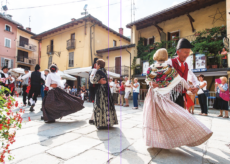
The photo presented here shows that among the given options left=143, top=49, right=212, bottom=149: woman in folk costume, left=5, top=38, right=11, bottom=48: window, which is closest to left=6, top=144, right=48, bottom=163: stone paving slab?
left=143, top=49, right=212, bottom=149: woman in folk costume

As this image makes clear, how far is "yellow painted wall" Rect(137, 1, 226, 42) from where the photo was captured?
483 inches

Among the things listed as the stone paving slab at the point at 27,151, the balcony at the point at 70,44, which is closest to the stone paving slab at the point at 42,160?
the stone paving slab at the point at 27,151

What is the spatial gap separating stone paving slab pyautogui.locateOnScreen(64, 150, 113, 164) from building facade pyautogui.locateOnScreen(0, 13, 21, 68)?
2727cm

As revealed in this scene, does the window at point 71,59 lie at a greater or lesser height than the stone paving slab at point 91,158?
greater

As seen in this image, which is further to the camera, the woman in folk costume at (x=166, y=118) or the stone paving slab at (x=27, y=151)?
the woman in folk costume at (x=166, y=118)

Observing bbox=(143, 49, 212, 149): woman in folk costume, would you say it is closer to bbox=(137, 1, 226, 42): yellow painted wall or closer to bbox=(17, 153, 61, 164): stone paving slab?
bbox=(17, 153, 61, 164): stone paving slab

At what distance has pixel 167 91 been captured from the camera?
7.91ft

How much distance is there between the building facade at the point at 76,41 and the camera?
1886 cm

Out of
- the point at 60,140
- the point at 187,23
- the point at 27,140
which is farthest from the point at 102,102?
the point at 187,23

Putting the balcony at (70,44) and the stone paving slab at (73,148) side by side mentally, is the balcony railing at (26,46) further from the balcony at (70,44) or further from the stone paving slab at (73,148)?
the stone paving slab at (73,148)

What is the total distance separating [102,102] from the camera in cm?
357

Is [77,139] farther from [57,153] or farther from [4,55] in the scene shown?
[4,55]

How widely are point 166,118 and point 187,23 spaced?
564 inches

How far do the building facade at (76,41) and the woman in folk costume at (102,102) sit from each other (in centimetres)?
1460
